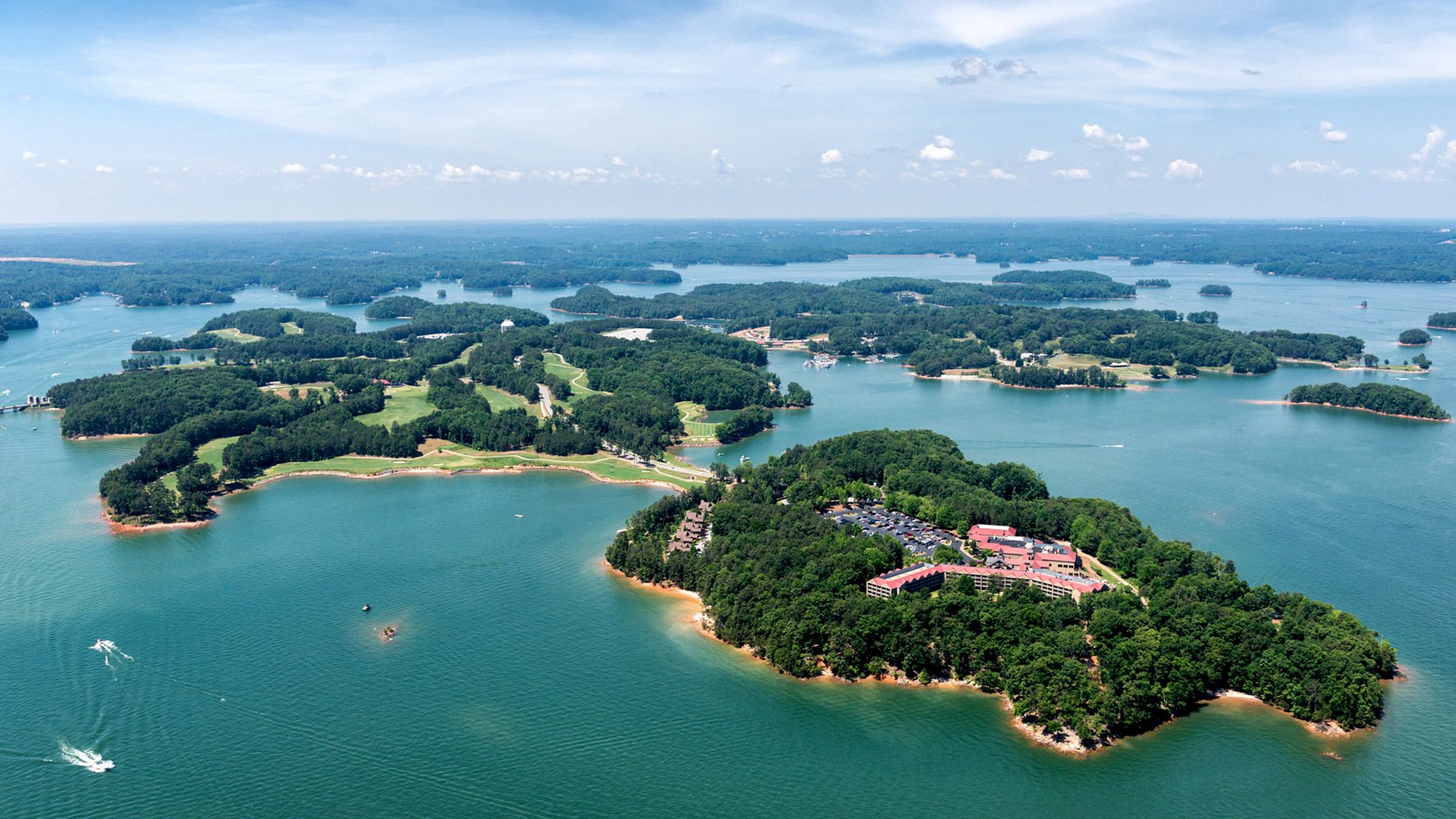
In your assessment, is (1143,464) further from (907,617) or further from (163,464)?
(163,464)

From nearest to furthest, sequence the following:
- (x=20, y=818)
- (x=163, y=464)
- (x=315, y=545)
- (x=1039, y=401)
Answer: (x=20, y=818) < (x=315, y=545) < (x=163, y=464) < (x=1039, y=401)

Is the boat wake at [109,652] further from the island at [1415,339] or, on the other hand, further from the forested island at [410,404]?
the island at [1415,339]

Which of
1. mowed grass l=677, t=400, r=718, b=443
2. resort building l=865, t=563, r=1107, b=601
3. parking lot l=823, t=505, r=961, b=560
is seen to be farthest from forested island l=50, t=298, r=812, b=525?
resort building l=865, t=563, r=1107, b=601

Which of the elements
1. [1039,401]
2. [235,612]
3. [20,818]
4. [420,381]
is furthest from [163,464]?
[1039,401]

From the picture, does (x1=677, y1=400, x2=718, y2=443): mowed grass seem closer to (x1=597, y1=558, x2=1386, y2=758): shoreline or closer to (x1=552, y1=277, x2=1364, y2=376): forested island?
(x1=597, y1=558, x2=1386, y2=758): shoreline

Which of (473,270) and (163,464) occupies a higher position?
(473,270)

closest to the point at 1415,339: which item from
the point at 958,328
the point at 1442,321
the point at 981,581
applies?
the point at 1442,321
